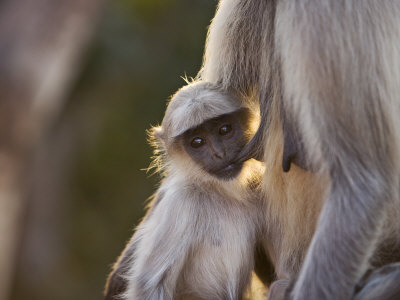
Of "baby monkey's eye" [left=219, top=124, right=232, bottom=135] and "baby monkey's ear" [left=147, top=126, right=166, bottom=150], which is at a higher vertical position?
"baby monkey's ear" [left=147, top=126, right=166, bottom=150]

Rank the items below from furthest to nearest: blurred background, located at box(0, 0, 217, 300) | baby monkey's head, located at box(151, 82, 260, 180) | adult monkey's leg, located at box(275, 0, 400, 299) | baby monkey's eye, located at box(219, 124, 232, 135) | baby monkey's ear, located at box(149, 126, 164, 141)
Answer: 1. blurred background, located at box(0, 0, 217, 300)
2. baby monkey's ear, located at box(149, 126, 164, 141)
3. baby monkey's eye, located at box(219, 124, 232, 135)
4. baby monkey's head, located at box(151, 82, 260, 180)
5. adult monkey's leg, located at box(275, 0, 400, 299)

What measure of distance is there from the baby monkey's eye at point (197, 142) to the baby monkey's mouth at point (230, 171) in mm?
188

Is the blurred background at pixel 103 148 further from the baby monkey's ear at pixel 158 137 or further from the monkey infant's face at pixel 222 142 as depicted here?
the monkey infant's face at pixel 222 142

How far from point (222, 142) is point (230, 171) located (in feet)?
0.48

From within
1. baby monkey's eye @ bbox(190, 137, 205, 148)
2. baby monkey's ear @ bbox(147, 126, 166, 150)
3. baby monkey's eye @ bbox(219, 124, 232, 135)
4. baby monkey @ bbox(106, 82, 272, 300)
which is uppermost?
baby monkey's ear @ bbox(147, 126, 166, 150)

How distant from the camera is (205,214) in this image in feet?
10.6

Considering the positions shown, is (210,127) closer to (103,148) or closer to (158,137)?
(158,137)

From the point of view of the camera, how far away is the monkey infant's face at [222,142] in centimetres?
310

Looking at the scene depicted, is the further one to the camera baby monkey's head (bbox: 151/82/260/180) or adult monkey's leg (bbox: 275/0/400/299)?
baby monkey's head (bbox: 151/82/260/180)

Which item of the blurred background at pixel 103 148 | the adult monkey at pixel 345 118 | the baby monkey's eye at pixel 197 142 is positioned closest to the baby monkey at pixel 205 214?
the baby monkey's eye at pixel 197 142

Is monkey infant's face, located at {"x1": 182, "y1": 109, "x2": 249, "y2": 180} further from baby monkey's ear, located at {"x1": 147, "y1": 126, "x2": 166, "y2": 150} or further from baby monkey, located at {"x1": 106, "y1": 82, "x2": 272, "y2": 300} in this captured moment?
baby monkey's ear, located at {"x1": 147, "y1": 126, "x2": 166, "y2": 150}

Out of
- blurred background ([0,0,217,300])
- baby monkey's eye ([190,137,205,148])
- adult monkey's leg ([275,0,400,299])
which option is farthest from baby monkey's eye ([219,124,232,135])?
blurred background ([0,0,217,300])

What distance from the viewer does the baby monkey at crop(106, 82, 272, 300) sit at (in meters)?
3.08

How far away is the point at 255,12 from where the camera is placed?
9.14ft
